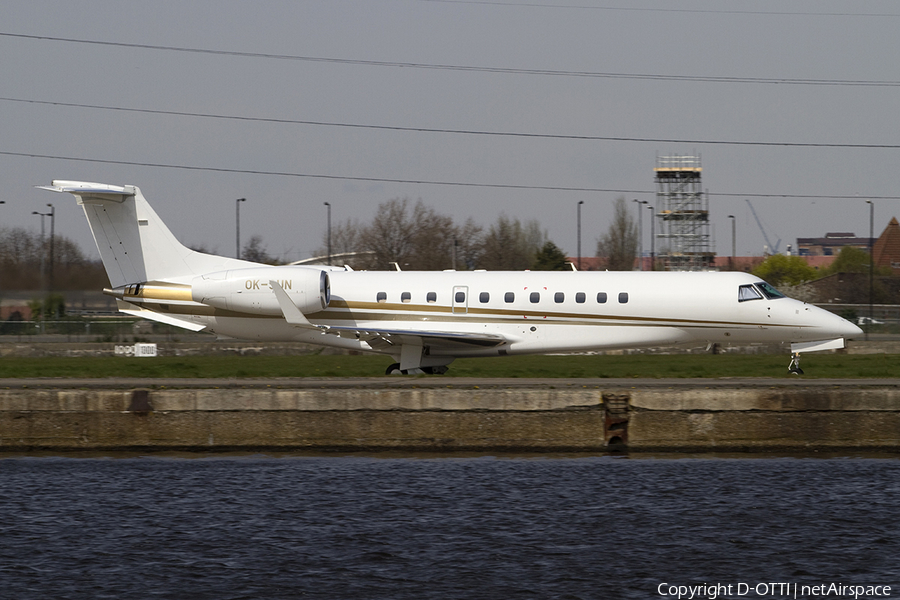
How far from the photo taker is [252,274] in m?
Answer: 26.1

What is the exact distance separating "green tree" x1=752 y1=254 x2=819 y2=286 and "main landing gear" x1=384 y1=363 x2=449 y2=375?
264 feet

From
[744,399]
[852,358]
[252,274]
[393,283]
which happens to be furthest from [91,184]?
[852,358]

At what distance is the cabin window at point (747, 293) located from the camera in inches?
989

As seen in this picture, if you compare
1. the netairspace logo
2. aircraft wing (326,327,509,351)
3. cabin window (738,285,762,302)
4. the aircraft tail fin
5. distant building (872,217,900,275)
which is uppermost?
distant building (872,217,900,275)

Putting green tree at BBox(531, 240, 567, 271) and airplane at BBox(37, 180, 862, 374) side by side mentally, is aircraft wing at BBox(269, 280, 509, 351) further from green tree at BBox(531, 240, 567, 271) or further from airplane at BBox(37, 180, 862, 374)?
green tree at BBox(531, 240, 567, 271)

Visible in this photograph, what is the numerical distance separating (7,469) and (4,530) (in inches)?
173

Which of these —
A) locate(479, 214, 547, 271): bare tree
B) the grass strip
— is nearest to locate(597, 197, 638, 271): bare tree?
locate(479, 214, 547, 271): bare tree

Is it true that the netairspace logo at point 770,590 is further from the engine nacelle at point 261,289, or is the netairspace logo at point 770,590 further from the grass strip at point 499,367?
the engine nacelle at point 261,289

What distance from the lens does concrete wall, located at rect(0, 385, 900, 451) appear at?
59.6 feet

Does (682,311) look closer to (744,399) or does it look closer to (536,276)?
(536,276)

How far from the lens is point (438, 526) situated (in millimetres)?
13797

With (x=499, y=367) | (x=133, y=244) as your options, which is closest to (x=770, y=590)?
(x=499, y=367)

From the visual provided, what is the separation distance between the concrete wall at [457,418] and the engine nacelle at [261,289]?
7218 millimetres

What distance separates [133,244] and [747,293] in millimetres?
15987
